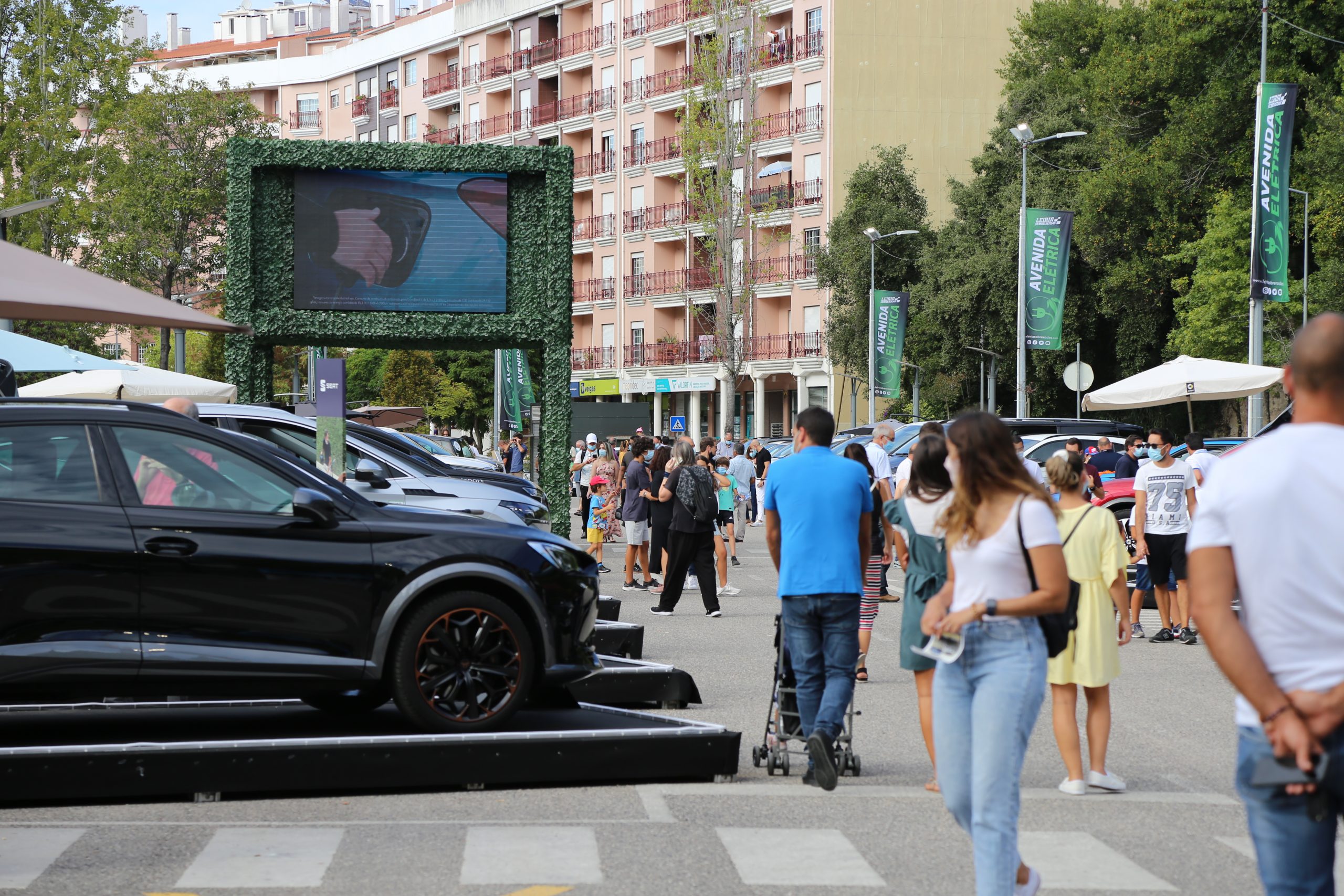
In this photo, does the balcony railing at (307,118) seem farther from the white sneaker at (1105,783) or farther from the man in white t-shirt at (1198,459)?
the white sneaker at (1105,783)

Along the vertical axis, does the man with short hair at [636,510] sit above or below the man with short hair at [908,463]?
below

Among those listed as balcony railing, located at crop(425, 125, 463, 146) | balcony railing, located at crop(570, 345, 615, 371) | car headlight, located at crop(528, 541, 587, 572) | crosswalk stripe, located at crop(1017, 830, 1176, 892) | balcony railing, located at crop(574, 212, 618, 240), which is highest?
balcony railing, located at crop(425, 125, 463, 146)

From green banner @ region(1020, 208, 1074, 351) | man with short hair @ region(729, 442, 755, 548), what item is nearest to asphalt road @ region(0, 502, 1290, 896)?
man with short hair @ region(729, 442, 755, 548)

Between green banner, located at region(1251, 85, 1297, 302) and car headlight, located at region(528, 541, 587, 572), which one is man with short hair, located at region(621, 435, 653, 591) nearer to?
green banner, located at region(1251, 85, 1297, 302)

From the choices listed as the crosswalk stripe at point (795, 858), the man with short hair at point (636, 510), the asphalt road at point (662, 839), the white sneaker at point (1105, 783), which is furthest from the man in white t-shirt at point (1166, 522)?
the crosswalk stripe at point (795, 858)

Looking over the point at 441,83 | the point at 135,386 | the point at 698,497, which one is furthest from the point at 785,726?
the point at 441,83

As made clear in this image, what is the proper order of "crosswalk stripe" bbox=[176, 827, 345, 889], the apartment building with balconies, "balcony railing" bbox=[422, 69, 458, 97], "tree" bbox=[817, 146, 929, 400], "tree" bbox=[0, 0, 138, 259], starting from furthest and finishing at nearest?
"balcony railing" bbox=[422, 69, 458, 97] < the apartment building with balconies < "tree" bbox=[817, 146, 929, 400] < "tree" bbox=[0, 0, 138, 259] < "crosswalk stripe" bbox=[176, 827, 345, 889]

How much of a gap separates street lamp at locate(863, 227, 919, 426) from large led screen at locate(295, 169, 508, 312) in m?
25.4

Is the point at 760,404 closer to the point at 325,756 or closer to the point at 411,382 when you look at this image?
the point at 411,382

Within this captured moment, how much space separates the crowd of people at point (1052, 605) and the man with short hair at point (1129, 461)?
37.6ft

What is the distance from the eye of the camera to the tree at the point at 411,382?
3118 inches

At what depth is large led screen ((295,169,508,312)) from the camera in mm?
22375

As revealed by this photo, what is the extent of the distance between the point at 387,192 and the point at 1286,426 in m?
19.6

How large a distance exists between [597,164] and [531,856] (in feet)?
230
